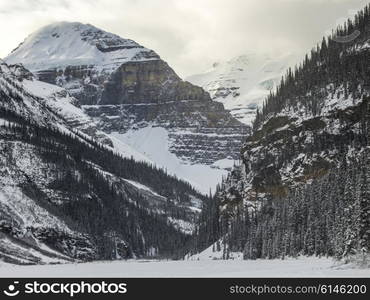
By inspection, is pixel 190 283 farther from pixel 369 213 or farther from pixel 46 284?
pixel 369 213

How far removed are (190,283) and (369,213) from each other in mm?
43739

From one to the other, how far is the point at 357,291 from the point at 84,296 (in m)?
21.3

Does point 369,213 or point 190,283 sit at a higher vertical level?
point 369,213

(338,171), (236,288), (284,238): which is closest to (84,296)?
(236,288)

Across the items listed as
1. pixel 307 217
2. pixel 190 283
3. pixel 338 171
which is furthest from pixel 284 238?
pixel 190 283

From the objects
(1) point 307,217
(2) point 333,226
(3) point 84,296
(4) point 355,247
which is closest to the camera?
(3) point 84,296

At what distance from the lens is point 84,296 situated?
2403 inches

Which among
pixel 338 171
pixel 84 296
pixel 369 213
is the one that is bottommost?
pixel 84 296

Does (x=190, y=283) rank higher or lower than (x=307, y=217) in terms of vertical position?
lower

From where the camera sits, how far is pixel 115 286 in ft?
212

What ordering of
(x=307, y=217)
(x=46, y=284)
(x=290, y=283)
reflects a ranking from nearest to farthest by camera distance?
(x=46, y=284) → (x=290, y=283) → (x=307, y=217)

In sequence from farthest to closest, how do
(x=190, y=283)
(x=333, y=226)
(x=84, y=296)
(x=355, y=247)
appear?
(x=333, y=226)
(x=355, y=247)
(x=190, y=283)
(x=84, y=296)

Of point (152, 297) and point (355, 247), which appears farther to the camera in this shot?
point (355, 247)

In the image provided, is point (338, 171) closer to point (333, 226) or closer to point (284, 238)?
point (284, 238)
